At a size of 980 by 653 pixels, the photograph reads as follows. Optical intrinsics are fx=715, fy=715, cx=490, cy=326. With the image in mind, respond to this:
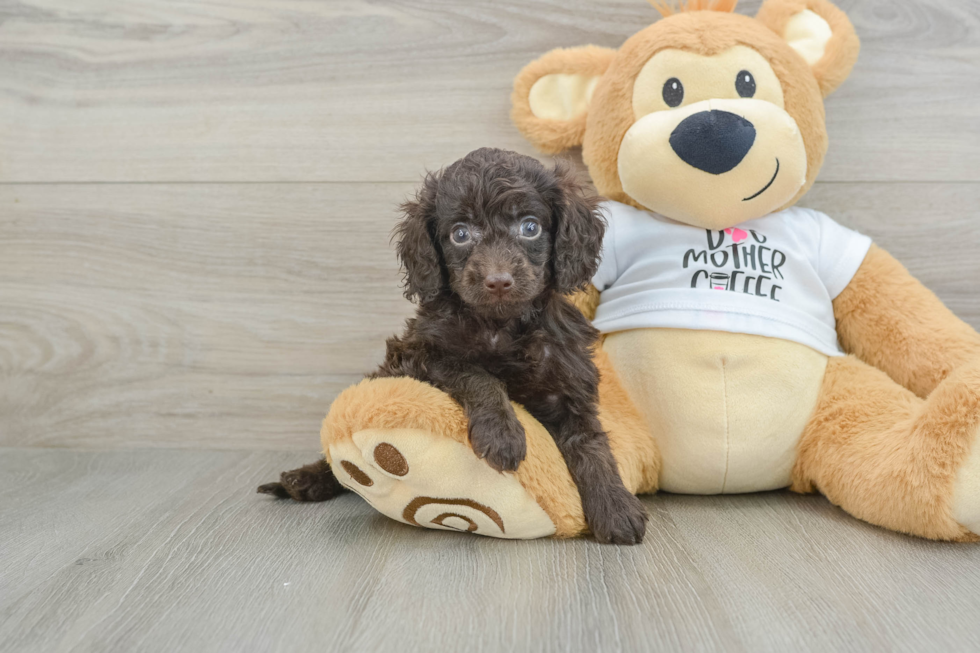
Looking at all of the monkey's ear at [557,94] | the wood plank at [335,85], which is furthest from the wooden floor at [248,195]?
the monkey's ear at [557,94]

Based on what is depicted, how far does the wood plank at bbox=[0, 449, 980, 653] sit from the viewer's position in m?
0.96

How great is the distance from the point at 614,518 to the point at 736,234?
2.27ft

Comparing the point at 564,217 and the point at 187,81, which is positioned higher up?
the point at 187,81

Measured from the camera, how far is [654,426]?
1513 millimetres

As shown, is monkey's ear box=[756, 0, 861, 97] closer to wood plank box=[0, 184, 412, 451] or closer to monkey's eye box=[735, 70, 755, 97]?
monkey's eye box=[735, 70, 755, 97]

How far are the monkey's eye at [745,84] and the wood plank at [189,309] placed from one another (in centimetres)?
86

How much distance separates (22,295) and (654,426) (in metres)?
1.74

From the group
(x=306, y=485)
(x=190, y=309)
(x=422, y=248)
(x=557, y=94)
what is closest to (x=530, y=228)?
(x=422, y=248)

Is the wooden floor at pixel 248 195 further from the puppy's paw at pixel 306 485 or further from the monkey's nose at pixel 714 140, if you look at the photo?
the monkey's nose at pixel 714 140

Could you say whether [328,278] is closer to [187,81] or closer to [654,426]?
[187,81]

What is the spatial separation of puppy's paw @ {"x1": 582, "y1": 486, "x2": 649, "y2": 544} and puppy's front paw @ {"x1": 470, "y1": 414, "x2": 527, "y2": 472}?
19 cm

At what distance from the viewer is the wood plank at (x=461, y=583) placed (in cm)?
96

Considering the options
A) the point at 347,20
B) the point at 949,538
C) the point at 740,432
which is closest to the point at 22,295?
the point at 347,20

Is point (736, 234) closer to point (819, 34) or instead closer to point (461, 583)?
point (819, 34)
